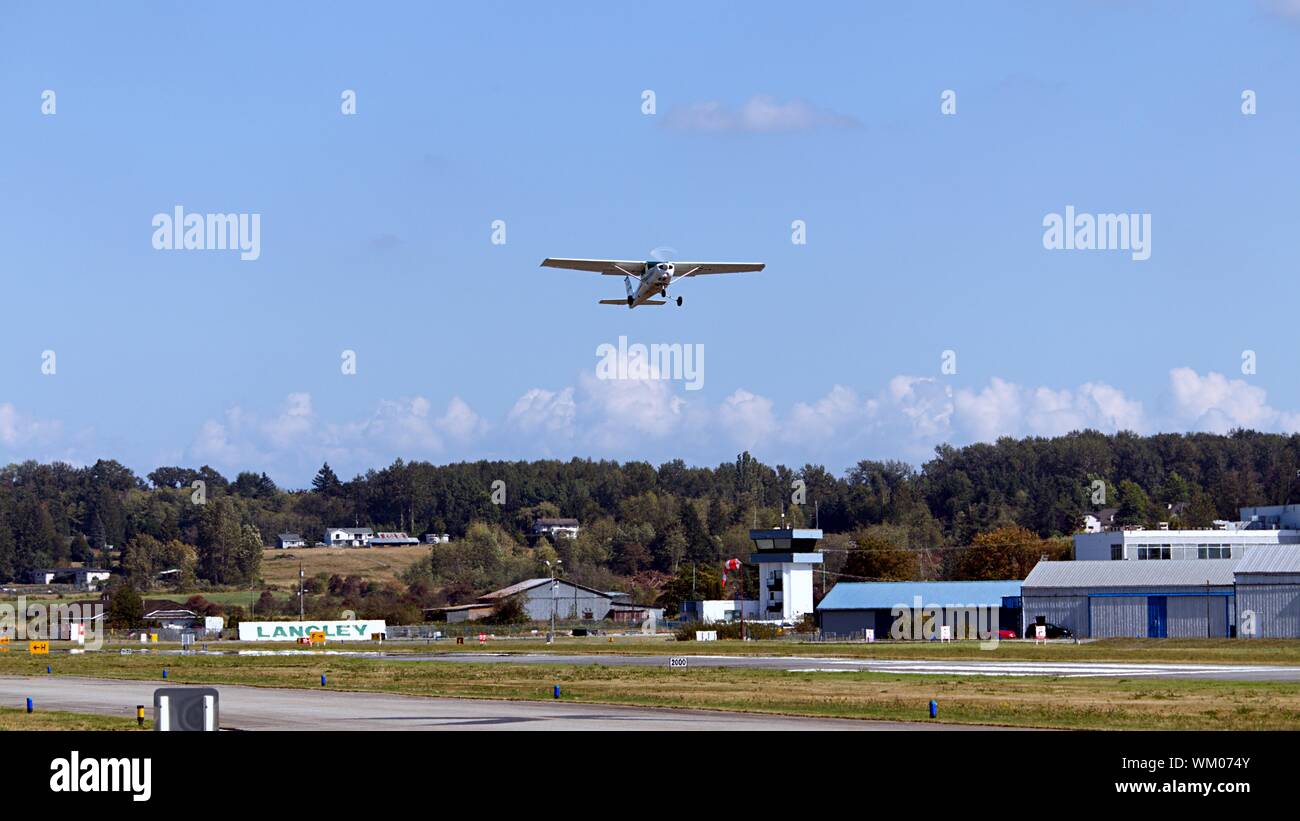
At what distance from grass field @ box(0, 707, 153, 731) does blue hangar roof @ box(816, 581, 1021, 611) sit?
311 feet

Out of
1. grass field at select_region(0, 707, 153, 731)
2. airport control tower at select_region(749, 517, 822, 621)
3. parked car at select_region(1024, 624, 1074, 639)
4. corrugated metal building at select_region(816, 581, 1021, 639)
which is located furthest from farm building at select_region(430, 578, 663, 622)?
grass field at select_region(0, 707, 153, 731)

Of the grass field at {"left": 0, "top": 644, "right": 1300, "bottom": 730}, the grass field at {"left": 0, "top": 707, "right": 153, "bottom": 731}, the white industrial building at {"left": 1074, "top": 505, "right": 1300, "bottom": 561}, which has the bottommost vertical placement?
the grass field at {"left": 0, "top": 644, "right": 1300, "bottom": 730}

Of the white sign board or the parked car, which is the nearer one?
the parked car

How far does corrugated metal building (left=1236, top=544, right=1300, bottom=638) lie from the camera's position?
10294cm

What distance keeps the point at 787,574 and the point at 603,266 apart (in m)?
92.9

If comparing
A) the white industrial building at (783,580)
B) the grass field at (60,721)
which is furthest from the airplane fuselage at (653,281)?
the white industrial building at (783,580)

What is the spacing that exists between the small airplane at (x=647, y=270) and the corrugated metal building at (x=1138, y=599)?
2046 inches

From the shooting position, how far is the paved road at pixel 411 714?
36.2 m

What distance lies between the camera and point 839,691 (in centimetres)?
4925

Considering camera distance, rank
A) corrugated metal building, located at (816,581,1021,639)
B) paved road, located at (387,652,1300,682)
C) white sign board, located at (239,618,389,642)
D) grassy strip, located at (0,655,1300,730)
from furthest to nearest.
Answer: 1. white sign board, located at (239,618,389,642)
2. corrugated metal building, located at (816,581,1021,639)
3. paved road, located at (387,652,1300,682)
4. grassy strip, located at (0,655,1300,730)

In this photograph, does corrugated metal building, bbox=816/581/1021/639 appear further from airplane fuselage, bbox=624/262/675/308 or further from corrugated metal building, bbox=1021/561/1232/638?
airplane fuselage, bbox=624/262/675/308
